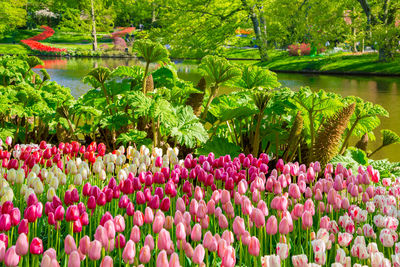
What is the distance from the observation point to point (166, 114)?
4.32 metres

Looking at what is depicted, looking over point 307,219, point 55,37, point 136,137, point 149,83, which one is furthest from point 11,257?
point 55,37

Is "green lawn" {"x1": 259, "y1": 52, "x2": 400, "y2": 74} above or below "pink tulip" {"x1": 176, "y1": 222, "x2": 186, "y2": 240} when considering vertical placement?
below

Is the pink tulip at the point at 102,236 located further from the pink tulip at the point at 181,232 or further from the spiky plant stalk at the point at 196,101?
the spiky plant stalk at the point at 196,101

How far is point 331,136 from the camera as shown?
165 inches

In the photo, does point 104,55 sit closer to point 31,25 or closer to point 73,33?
point 73,33

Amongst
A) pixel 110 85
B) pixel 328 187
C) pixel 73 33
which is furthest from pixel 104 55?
pixel 328 187

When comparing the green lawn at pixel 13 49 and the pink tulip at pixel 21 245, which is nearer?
the pink tulip at pixel 21 245

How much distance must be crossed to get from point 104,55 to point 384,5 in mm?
33083

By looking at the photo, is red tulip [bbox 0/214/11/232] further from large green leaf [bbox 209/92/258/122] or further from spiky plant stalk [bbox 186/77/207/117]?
spiky plant stalk [bbox 186/77/207/117]

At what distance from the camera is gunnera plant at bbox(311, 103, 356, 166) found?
4.13 meters

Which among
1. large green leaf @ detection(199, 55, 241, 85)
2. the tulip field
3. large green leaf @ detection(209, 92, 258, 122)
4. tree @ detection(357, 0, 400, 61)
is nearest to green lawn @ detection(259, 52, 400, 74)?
tree @ detection(357, 0, 400, 61)

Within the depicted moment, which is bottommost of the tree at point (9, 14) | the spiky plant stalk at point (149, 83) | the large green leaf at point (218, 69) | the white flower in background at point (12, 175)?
the white flower in background at point (12, 175)

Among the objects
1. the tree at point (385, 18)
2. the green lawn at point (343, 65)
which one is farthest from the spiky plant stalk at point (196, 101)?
the green lawn at point (343, 65)

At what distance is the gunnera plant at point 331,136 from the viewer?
13.5 feet
